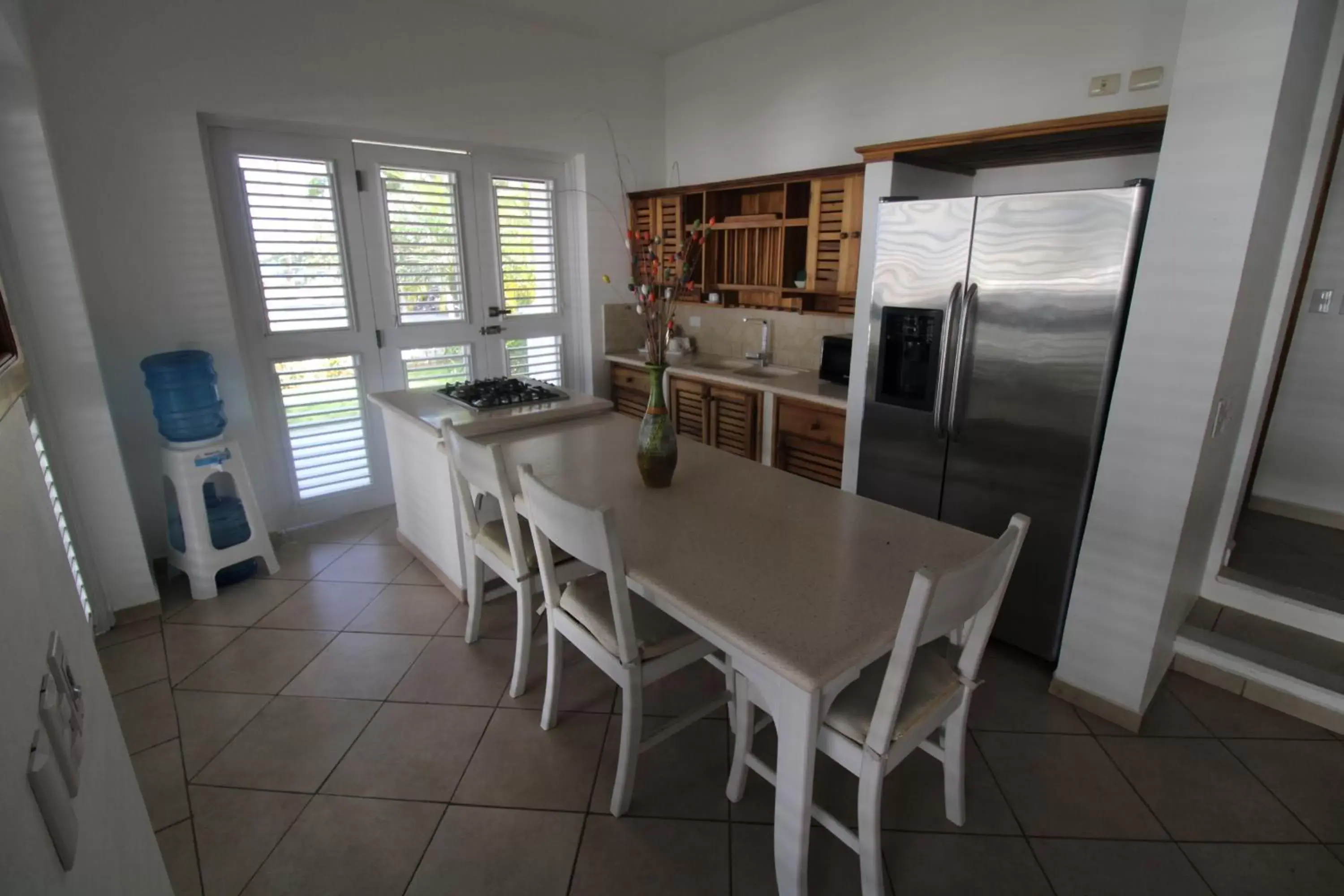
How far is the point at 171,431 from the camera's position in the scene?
2779mm

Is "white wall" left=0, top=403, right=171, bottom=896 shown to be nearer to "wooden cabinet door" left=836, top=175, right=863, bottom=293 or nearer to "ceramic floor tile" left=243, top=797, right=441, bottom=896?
"ceramic floor tile" left=243, top=797, right=441, bottom=896

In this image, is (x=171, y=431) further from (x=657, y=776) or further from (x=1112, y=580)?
(x=1112, y=580)

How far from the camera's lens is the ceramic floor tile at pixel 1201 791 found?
5.66 feet

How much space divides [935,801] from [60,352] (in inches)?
132

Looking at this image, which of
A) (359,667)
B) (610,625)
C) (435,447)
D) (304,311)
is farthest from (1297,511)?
(304,311)

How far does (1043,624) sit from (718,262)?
2.72m

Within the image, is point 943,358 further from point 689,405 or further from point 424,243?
point 424,243

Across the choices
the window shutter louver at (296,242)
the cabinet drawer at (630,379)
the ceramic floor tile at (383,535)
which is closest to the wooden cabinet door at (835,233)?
the cabinet drawer at (630,379)

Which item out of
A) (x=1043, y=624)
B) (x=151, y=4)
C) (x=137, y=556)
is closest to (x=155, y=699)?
(x=137, y=556)

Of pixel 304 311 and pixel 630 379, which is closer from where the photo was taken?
pixel 304 311

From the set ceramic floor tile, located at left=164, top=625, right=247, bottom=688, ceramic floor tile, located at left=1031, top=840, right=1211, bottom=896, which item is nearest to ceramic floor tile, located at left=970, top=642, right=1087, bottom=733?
ceramic floor tile, located at left=1031, top=840, right=1211, bottom=896

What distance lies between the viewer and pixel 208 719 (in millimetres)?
2123

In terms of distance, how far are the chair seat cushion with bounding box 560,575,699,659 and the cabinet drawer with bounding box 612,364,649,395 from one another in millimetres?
2445

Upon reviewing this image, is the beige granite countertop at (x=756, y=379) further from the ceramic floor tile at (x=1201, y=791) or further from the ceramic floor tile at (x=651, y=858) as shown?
the ceramic floor tile at (x=651, y=858)
